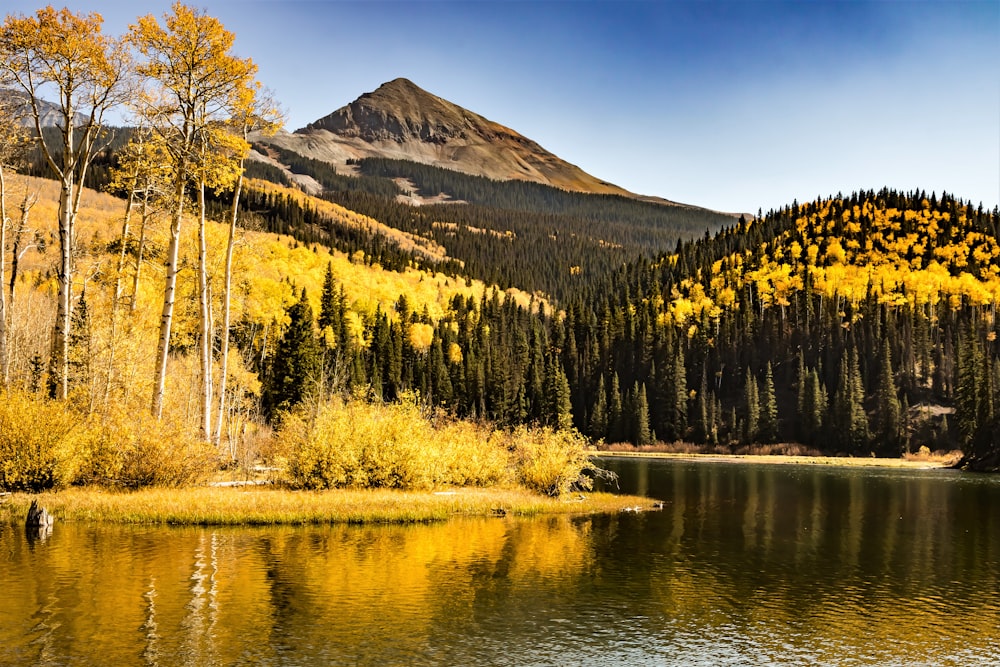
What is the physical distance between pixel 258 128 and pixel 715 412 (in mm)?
134853

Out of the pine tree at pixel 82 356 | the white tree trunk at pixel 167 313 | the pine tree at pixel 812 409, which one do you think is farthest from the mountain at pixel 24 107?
the pine tree at pixel 812 409

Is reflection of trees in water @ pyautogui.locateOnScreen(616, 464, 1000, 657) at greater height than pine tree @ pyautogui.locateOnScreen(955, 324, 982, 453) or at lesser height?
lesser

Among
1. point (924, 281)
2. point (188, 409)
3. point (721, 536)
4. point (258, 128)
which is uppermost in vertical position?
point (924, 281)

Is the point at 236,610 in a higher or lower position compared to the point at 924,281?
lower

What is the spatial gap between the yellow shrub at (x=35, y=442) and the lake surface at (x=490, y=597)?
3709 millimetres

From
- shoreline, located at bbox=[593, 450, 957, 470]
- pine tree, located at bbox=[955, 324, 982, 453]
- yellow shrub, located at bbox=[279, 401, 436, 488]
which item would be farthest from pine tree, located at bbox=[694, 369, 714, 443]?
yellow shrub, located at bbox=[279, 401, 436, 488]

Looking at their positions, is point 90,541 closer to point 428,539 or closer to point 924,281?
point 428,539

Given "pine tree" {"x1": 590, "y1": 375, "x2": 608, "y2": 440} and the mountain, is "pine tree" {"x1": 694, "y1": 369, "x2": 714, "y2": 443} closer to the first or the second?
"pine tree" {"x1": 590, "y1": 375, "x2": 608, "y2": 440}

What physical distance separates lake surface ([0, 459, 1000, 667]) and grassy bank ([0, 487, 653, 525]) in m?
1.26

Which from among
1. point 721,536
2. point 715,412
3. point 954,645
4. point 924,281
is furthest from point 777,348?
point 954,645

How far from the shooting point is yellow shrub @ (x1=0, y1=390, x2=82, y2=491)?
99.8ft

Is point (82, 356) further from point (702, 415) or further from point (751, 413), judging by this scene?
point (702, 415)

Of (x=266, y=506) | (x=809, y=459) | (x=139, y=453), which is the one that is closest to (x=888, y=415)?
(x=809, y=459)

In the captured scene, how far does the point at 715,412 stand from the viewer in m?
157
